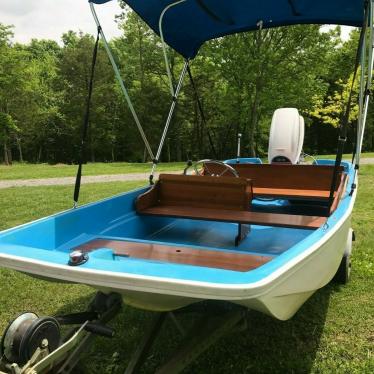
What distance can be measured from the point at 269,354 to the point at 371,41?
116 inches

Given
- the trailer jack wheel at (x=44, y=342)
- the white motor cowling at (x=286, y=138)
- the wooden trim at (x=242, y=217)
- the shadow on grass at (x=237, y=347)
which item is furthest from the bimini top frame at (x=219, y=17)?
the trailer jack wheel at (x=44, y=342)

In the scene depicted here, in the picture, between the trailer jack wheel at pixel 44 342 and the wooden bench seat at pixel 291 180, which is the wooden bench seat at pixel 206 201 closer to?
the wooden bench seat at pixel 291 180

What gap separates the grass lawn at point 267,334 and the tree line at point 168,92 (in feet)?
17.2

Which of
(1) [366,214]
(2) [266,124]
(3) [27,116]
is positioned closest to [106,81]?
(3) [27,116]

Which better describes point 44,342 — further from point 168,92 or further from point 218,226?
point 168,92

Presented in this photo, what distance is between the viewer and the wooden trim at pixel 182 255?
2957 mm

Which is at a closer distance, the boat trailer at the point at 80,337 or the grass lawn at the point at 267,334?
the boat trailer at the point at 80,337

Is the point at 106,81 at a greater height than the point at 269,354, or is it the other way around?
the point at 106,81

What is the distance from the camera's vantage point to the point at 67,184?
1334cm

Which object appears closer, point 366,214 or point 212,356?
point 212,356

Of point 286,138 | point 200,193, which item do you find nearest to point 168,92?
point 286,138

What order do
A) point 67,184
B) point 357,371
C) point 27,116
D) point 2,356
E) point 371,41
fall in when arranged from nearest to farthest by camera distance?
point 2,356 < point 357,371 < point 371,41 < point 67,184 < point 27,116

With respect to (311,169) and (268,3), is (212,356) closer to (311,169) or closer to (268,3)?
(311,169)

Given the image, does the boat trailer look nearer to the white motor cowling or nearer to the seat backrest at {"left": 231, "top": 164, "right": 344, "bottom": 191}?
the seat backrest at {"left": 231, "top": 164, "right": 344, "bottom": 191}
